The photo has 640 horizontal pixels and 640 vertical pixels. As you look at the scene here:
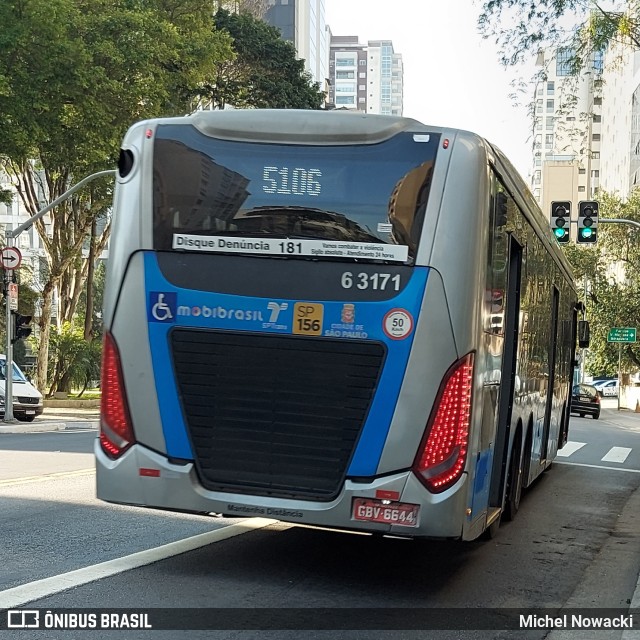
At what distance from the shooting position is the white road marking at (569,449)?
21320 mm

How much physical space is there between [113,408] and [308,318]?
151cm

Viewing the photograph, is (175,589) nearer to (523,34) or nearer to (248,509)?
(248,509)

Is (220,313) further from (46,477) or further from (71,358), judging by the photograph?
(71,358)

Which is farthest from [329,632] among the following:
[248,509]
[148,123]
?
[148,123]

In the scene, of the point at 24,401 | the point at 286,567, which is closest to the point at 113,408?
the point at 286,567

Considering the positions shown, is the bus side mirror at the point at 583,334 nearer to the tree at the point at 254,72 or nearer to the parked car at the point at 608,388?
the tree at the point at 254,72

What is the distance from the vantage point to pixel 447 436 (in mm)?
6754

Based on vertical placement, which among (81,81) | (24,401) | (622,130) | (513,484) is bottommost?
(24,401)

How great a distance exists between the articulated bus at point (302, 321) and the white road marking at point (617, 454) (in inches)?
563

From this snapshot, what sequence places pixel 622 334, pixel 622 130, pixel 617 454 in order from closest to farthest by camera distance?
pixel 617 454 → pixel 622 334 → pixel 622 130

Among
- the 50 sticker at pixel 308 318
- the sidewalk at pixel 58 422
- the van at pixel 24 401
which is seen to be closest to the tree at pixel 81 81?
the sidewalk at pixel 58 422

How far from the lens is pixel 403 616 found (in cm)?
658

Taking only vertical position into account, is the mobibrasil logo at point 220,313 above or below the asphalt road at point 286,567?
above

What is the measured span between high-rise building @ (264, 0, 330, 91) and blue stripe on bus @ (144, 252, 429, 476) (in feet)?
225
